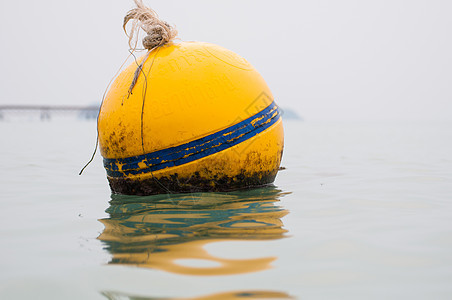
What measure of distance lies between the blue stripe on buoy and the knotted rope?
81cm

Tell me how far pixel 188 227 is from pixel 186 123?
1094 mm

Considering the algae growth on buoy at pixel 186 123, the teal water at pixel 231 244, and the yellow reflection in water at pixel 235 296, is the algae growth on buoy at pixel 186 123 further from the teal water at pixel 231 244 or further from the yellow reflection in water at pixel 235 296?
the yellow reflection in water at pixel 235 296

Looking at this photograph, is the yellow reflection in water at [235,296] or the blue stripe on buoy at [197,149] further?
the blue stripe on buoy at [197,149]

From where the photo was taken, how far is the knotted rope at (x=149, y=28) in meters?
4.52

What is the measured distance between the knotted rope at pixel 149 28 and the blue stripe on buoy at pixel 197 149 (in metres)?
0.81

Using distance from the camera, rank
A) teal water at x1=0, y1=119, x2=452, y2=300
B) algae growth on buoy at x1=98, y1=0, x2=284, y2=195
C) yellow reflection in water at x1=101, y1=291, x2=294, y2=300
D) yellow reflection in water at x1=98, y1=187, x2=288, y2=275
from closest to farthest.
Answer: yellow reflection in water at x1=101, y1=291, x2=294, y2=300 → teal water at x1=0, y1=119, x2=452, y2=300 → yellow reflection in water at x1=98, y1=187, x2=288, y2=275 → algae growth on buoy at x1=98, y1=0, x2=284, y2=195

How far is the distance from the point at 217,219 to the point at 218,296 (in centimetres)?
143

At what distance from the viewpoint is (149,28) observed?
4605 millimetres

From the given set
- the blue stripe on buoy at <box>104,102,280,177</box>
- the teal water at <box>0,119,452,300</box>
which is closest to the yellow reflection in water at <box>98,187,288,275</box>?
the teal water at <box>0,119,452,300</box>

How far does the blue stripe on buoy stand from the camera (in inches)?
160

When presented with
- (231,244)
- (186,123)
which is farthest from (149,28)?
(231,244)

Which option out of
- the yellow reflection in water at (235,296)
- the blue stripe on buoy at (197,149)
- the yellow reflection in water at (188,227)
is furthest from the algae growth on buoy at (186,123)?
the yellow reflection in water at (235,296)

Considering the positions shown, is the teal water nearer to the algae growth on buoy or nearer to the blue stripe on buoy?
the algae growth on buoy

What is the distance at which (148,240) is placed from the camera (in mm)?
2936
